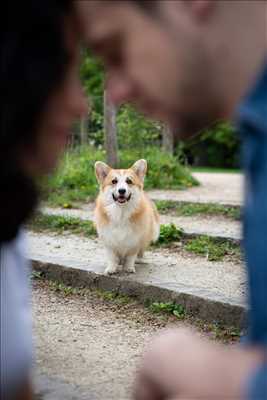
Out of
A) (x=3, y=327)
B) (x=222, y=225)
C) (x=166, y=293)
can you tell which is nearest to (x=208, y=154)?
(x=222, y=225)

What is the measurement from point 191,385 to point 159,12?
562mm

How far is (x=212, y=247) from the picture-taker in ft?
19.3

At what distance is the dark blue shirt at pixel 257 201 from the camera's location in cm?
103

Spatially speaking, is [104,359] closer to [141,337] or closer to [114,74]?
[141,337]

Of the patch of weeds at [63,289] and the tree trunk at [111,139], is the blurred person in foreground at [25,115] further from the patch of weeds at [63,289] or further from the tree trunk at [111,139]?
the tree trunk at [111,139]

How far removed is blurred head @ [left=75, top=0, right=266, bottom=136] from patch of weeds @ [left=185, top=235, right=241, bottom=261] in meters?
4.44

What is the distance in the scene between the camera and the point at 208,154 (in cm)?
3269

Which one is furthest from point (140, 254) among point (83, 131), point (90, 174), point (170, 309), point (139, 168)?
point (83, 131)

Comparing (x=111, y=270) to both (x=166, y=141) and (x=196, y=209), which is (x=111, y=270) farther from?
(x=166, y=141)

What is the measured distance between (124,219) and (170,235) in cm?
89

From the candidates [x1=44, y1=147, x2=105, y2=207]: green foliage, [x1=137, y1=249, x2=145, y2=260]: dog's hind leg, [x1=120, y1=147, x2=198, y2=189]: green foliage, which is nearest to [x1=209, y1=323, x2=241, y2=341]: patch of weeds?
[x1=137, y1=249, x2=145, y2=260]: dog's hind leg

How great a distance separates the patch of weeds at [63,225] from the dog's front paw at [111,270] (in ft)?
5.32

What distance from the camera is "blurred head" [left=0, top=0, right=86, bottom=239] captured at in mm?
1072

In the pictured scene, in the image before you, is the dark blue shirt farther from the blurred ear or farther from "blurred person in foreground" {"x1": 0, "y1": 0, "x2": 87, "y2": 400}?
"blurred person in foreground" {"x1": 0, "y1": 0, "x2": 87, "y2": 400}
